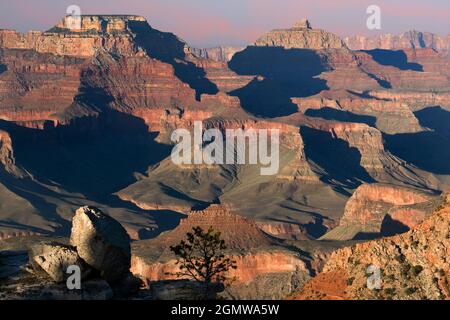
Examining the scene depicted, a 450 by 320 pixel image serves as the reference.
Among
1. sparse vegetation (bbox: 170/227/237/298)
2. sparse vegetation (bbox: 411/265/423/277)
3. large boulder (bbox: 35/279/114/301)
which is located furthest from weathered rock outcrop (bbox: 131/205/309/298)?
sparse vegetation (bbox: 411/265/423/277)

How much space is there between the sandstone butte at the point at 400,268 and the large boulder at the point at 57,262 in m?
10.3

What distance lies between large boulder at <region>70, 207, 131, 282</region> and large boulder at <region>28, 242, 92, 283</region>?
20.5 inches

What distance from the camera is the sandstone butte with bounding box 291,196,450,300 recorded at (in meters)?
44.6

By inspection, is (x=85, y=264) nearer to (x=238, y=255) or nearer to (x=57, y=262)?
(x=57, y=262)

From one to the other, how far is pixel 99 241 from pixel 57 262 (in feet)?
7.33

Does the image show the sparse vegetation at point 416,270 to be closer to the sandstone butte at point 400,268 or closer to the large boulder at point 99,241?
the sandstone butte at point 400,268

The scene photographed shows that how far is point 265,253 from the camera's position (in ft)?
370

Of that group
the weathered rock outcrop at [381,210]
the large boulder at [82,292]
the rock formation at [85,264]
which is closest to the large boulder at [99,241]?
the rock formation at [85,264]

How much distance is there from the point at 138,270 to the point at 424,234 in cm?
6702

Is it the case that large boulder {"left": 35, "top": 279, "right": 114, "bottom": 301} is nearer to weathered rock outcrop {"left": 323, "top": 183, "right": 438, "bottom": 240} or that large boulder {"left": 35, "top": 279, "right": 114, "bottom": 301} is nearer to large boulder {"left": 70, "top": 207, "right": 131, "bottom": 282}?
large boulder {"left": 70, "top": 207, "right": 131, "bottom": 282}

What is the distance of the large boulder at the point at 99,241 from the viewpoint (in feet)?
158

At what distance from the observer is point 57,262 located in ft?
156

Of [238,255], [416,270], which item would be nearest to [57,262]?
[416,270]

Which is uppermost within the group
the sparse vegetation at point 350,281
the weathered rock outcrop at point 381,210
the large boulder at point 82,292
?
the sparse vegetation at point 350,281
